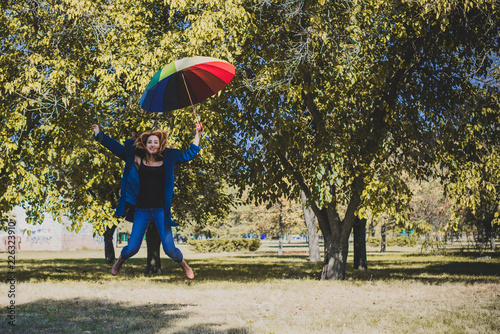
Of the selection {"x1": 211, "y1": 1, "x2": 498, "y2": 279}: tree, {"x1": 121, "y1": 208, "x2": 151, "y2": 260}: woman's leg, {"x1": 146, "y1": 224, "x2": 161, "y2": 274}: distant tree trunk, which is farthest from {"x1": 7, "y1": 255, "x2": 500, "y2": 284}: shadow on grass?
{"x1": 121, "y1": 208, "x2": 151, "y2": 260}: woman's leg

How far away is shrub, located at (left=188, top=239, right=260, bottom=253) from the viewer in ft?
182

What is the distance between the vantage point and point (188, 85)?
19.3ft

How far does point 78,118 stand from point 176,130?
288cm

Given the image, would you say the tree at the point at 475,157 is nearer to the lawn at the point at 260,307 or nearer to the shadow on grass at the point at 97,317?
the lawn at the point at 260,307

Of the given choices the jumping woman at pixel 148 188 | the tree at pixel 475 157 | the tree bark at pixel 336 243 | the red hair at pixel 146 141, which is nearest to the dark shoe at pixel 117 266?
the jumping woman at pixel 148 188

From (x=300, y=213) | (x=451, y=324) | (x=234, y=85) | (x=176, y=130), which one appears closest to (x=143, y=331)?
(x=451, y=324)

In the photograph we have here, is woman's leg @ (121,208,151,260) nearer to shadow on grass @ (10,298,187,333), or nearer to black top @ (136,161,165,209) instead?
black top @ (136,161,165,209)

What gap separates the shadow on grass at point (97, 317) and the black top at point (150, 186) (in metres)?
3.08

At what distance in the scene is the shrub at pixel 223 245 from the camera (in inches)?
2181

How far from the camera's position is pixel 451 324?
8.35 metres

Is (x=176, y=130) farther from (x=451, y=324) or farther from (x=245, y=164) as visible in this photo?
(x=451, y=324)

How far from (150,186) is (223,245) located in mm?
51053

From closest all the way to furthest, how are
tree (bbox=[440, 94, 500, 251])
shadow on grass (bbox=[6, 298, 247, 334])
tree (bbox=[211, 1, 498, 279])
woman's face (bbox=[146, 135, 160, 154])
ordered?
woman's face (bbox=[146, 135, 160, 154]) → shadow on grass (bbox=[6, 298, 247, 334]) → tree (bbox=[211, 1, 498, 279]) → tree (bbox=[440, 94, 500, 251])

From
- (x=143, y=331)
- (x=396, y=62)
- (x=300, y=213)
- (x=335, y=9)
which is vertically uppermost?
(x=335, y=9)
